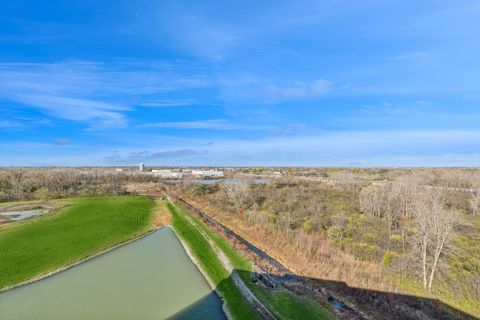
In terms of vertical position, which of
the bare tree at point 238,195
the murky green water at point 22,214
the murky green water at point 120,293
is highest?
the bare tree at point 238,195

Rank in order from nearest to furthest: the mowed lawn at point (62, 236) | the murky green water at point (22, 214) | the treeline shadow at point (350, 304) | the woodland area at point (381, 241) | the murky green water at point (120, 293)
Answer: the treeline shadow at point (350, 304), the murky green water at point (120, 293), the woodland area at point (381, 241), the mowed lawn at point (62, 236), the murky green water at point (22, 214)

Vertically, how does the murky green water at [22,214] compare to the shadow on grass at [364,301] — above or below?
above

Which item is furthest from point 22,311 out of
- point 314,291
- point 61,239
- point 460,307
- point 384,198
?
point 384,198

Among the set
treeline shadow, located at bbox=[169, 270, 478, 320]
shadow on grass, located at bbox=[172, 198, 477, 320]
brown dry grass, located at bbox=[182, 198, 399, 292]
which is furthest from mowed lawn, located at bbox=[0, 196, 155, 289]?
shadow on grass, located at bbox=[172, 198, 477, 320]

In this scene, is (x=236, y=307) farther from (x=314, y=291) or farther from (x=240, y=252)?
(x=240, y=252)

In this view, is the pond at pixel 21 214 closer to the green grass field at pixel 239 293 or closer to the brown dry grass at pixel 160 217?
the brown dry grass at pixel 160 217

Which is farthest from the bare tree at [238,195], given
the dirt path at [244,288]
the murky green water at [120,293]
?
the murky green water at [120,293]
